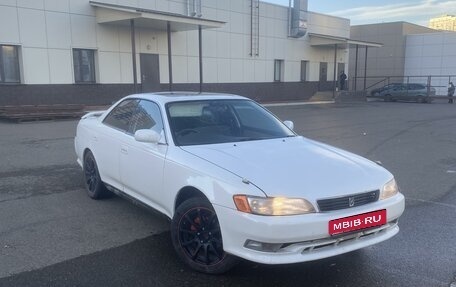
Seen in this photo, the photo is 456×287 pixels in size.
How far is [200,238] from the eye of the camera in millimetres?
3734

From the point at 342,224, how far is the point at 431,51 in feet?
147

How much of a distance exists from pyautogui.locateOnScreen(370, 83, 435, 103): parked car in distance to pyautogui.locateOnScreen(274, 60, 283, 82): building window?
922 cm

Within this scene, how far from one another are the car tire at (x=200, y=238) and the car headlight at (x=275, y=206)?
39 centimetres

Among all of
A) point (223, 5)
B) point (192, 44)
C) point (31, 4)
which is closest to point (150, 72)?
point (192, 44)

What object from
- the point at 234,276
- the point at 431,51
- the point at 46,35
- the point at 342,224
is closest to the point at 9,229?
the point at 234,276

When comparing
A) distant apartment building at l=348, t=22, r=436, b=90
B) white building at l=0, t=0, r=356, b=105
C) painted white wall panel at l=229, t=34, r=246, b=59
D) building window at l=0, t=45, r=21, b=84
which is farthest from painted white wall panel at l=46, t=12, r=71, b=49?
distant apartment building at l=348, t=22, r=436, b=90

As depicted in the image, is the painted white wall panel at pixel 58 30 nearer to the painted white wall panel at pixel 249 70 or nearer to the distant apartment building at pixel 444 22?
the painted white wall panel at pixel 249 70

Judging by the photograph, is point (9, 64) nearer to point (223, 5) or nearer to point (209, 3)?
point (209, 3)

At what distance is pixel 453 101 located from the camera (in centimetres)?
3400

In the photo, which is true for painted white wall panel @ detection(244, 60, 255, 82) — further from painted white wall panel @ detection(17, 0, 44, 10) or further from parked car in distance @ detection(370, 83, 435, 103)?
painted white wall panel @ detection(17, 0, 44, 10)

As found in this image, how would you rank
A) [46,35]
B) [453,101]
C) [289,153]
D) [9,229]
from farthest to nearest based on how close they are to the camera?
[453,101]
[46,35]
[9,229]
[289,153]

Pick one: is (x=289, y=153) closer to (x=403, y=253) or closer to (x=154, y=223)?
(x=403, y=253)

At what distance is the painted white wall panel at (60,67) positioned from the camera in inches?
755

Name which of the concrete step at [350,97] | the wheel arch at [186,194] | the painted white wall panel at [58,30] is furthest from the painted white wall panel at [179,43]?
the wheel arch at [186,194]
